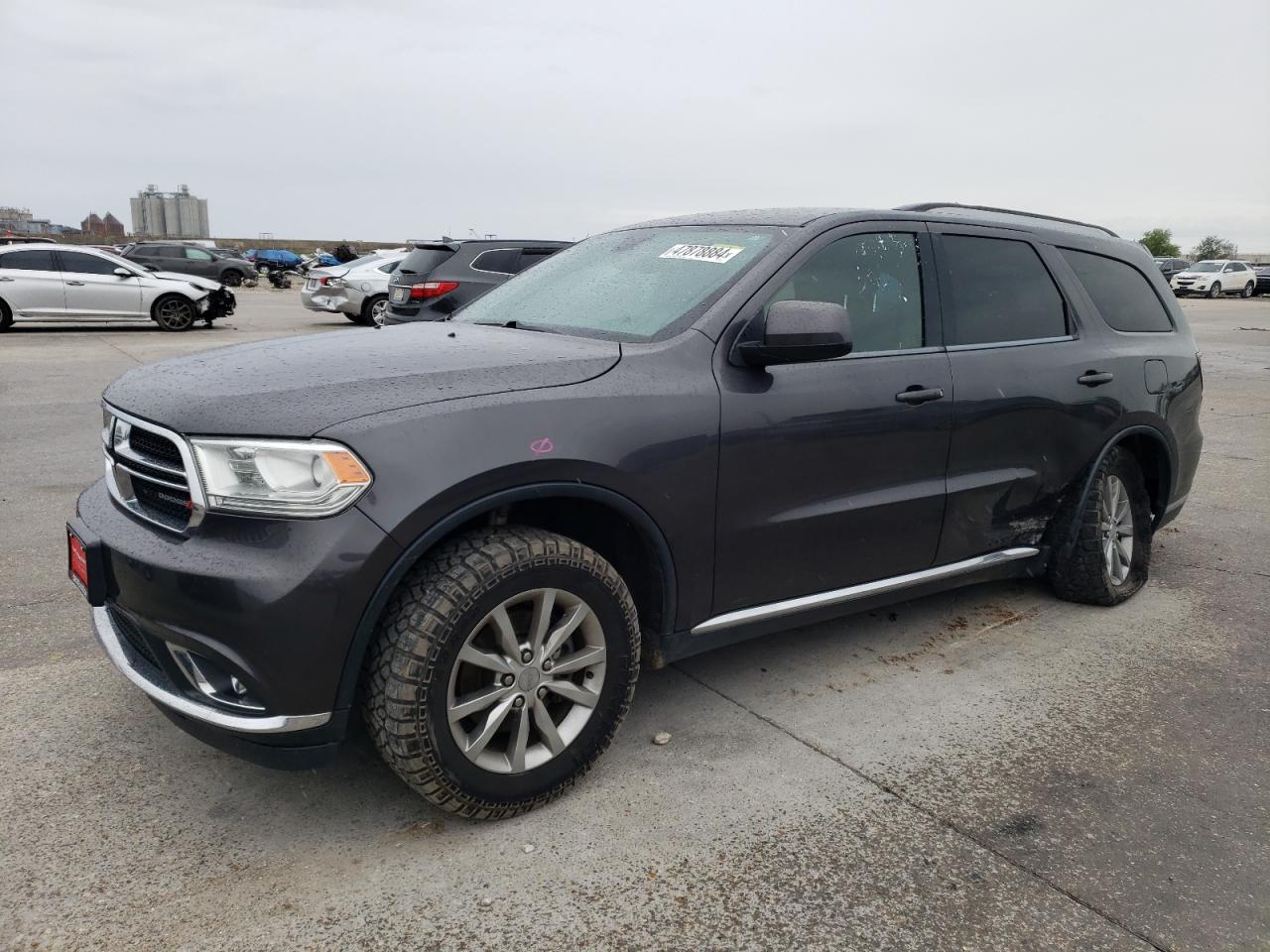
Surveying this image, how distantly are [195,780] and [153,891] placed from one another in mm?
518

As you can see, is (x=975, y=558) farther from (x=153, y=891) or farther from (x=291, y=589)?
(x=153, y=891)

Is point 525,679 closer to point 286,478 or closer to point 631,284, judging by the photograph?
point 286,478

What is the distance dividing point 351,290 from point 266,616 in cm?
1654

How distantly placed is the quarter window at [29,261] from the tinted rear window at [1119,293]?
16.9 m

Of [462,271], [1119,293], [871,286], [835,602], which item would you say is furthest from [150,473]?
[462,271]

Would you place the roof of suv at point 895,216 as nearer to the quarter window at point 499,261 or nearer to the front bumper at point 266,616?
the front bumper at point 266,616

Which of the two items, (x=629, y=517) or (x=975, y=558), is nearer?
(x=629, y=517)

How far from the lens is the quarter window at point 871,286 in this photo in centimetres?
341

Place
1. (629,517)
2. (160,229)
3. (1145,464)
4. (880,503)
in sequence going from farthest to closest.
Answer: (160,229) → (1145,464) → (880,503) → (629,517)

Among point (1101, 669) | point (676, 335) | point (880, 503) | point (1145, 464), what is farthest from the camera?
point (1145, 464)

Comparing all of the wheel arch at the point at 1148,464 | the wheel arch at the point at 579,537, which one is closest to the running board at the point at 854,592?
the wheel arch at the point at 579,537

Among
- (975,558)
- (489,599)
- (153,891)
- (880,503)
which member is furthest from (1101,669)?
(153,891)

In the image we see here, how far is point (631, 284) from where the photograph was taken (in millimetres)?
3531

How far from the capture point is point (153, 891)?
2.40 metres
